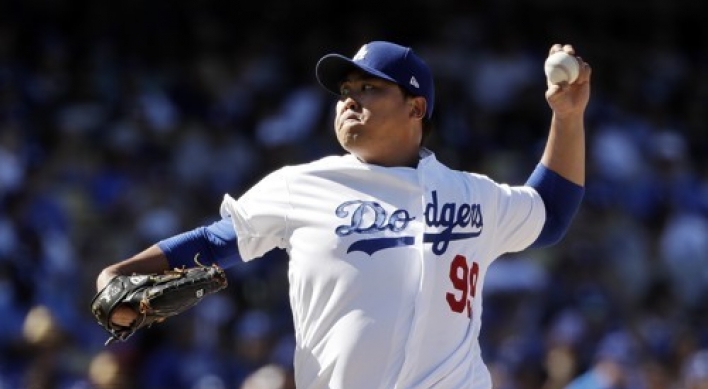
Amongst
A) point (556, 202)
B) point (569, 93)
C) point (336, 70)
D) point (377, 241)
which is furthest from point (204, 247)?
point (569, 93)

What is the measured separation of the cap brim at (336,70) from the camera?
432 cm

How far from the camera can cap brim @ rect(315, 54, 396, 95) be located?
432 cm

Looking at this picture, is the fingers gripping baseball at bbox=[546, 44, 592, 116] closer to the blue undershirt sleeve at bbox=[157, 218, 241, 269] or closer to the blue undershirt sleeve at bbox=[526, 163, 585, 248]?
the blue undershirt sleeve at bbox=[526, 163, 585, 248]

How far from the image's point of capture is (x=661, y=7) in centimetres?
1426

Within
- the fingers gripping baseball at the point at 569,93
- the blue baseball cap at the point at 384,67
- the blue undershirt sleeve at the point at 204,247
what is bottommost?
the blue undershirt sleeve at the point at 204,247

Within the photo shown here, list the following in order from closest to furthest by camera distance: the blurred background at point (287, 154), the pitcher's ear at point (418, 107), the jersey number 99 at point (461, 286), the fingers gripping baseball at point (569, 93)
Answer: the jersey number 99 at point (461, 286) → the pitcher's ear at point (418, 107) → the fingers gripping baseball at point (569, 93) → the blurred background at point (287, 154)

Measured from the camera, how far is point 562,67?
4.50 m

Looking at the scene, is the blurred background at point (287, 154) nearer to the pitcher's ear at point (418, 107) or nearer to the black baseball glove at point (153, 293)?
the black baseball glove at point (153, 293)

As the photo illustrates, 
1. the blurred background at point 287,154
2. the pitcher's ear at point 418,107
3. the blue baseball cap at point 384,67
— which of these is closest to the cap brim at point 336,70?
the blue baseball cap at point 384,67

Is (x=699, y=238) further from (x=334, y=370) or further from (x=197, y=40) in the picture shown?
(x=334, y=370)

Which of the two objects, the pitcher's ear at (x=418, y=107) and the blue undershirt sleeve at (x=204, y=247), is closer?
the blue undershirt sleeve at (x=204, y=247)

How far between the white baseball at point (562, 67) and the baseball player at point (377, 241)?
379 millimetres

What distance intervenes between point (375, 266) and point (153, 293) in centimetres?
62

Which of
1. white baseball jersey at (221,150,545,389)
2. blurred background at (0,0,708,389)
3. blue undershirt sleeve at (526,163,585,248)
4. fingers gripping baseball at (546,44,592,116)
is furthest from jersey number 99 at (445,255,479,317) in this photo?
blurred background at (0,0,708,389)
